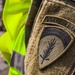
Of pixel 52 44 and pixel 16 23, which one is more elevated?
pixel 52 44

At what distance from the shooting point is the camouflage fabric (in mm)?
487

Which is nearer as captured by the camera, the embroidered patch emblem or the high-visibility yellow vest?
the embroidered patch emblem

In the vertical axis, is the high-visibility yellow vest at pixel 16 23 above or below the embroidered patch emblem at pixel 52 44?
below

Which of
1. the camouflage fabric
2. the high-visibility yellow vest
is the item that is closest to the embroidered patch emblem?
the camouflage fabric

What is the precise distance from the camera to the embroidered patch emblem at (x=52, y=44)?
1.60 feet

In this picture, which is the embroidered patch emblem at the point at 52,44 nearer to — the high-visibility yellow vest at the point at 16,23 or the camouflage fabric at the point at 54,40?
the camouflage fabric at the point at 54,40

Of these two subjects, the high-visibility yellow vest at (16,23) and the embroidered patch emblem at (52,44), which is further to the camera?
the high-visibility yellow vest at (16,23)

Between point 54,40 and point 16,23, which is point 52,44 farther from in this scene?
point 16,23

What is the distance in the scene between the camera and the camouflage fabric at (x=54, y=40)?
487 mm

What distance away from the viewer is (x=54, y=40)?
49 centimetres

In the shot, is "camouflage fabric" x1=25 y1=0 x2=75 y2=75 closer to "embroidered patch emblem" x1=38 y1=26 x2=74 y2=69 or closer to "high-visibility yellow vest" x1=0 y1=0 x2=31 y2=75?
"embroidered patch emblem" x1=38 y1=26 x2=74 y2=69

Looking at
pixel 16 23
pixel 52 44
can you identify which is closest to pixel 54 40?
pixel 52 44

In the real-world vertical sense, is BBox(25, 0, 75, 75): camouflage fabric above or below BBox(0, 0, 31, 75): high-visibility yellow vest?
above

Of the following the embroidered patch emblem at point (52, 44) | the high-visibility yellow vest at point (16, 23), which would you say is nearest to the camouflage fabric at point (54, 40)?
the embroidered patch emblem at point (52, 44)
